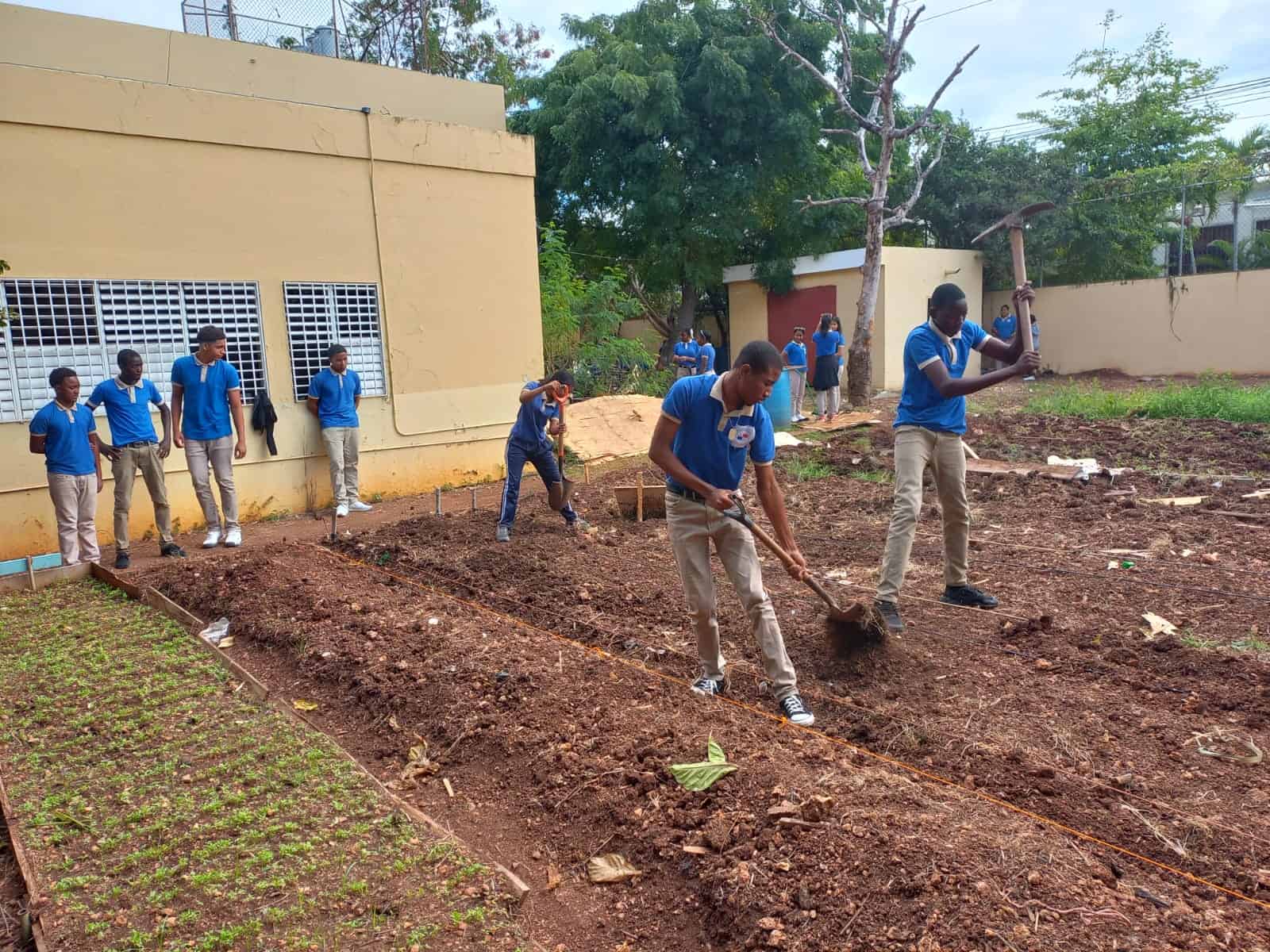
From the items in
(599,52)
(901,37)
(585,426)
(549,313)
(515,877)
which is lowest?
(515,877)

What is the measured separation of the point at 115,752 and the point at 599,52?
2083 centimetres

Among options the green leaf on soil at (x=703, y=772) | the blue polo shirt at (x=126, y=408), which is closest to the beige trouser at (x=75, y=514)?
the blue polo shirt at (x=126, y=408)

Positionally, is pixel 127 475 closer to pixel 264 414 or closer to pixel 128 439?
pixel 128 439

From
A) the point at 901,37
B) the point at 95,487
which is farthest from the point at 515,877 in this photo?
the point at 901,37

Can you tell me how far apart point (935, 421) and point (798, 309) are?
59.5ft

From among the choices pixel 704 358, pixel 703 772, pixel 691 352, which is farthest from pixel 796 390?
pixel 703 772

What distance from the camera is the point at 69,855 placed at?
341 cm

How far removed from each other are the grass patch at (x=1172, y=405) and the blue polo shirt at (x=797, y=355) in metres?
3.87

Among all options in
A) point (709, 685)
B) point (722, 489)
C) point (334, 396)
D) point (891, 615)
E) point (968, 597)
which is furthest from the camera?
point (334, 396)

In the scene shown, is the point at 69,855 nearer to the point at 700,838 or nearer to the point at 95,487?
the point at 700,838

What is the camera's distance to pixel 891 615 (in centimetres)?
530

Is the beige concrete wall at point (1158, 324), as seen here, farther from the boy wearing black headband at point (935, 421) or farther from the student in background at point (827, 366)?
the boy wearing black headband at point (935, 421)

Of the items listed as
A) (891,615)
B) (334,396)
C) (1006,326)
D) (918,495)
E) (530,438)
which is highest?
(1006,326)

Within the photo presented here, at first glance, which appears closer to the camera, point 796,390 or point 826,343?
point 826,343
